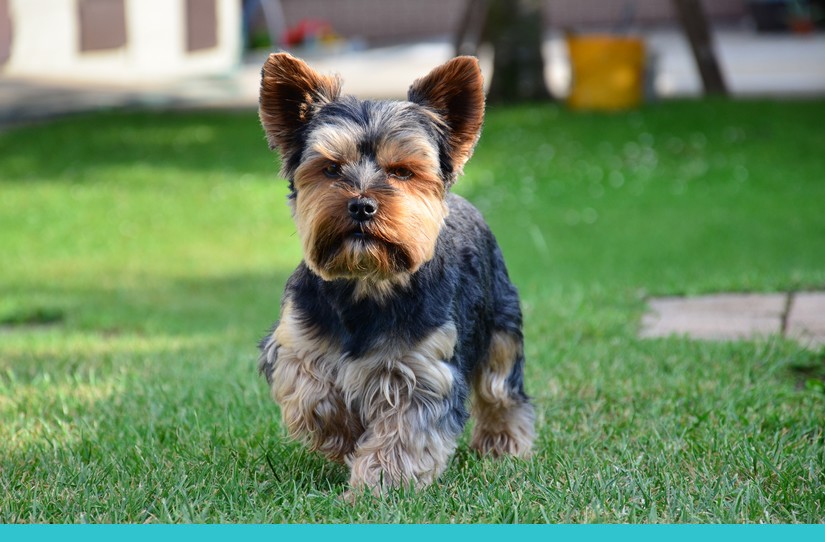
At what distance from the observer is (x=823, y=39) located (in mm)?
36188

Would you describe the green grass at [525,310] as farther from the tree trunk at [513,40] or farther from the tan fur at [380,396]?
the tree trunk at [513,40]

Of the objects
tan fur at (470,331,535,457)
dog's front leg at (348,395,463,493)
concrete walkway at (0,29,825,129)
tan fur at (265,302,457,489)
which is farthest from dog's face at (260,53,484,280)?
concrete walkway at (0,29,825,129)

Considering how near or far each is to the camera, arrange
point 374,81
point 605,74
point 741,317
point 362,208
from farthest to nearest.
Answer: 1. point 374,81
2. point 605,74
3. point 741,317
4. point 362,208

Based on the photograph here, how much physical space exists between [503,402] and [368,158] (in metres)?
1.41

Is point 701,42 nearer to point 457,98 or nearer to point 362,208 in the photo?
point 457,98

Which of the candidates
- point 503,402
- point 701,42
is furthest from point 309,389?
point 701,42

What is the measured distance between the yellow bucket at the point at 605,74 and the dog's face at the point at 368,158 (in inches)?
554

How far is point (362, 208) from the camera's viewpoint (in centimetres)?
411

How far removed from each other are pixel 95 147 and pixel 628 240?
28.1ft

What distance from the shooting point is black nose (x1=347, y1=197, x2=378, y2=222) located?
4.09 meters

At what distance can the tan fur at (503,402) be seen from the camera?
5.04 meters

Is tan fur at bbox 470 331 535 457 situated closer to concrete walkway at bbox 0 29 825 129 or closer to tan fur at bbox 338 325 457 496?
tan fur at bbox 338 325 457 496

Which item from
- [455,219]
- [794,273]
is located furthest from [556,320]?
[455,219]

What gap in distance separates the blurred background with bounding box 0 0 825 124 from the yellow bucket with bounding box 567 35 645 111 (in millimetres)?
91
